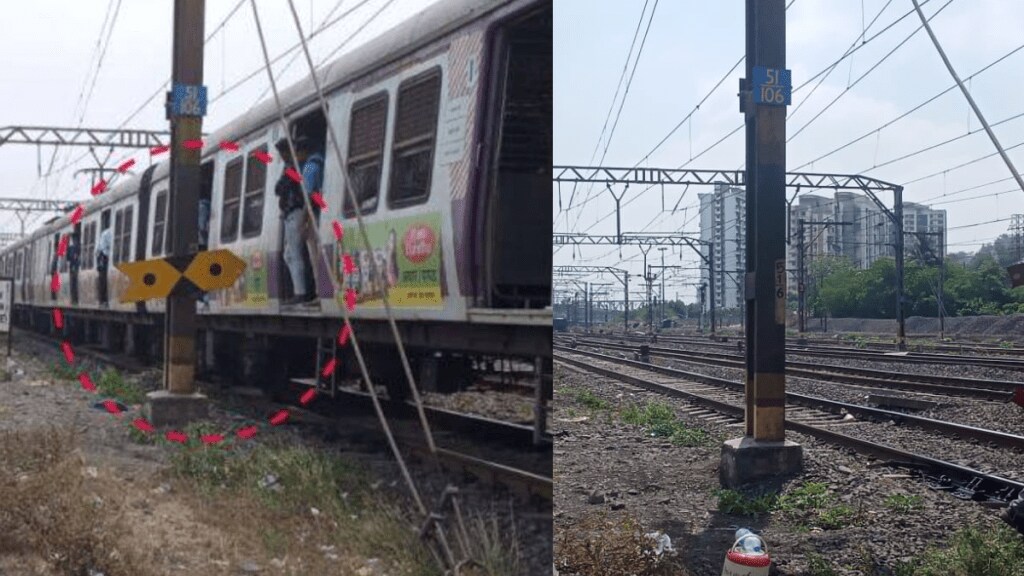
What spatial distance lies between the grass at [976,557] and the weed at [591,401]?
0.76 metres

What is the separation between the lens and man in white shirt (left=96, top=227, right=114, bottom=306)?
15.3 metres

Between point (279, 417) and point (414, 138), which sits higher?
point (414, 138)

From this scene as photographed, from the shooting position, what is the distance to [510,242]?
443 cm

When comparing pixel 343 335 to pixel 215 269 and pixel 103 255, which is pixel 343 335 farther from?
pixel 103 255

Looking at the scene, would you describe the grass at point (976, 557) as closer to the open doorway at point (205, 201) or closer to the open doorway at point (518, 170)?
the open doorway at point (518, 170)

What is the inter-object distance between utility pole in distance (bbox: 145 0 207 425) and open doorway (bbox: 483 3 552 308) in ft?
15.1

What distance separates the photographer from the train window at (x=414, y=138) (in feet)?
16.9

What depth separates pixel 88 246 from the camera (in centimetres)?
1723

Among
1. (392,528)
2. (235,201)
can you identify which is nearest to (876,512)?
(392,528)

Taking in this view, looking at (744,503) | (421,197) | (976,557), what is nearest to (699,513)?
(744,503)

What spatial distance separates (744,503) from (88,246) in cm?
1664

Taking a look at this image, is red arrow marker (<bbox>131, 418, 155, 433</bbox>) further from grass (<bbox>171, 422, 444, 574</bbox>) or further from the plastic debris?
the plastic debris

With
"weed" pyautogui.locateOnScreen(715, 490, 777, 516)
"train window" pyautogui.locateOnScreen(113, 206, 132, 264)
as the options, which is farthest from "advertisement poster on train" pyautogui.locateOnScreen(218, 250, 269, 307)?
"weed" pyautogui.locateOnScreen(715, 490, 777, 516)

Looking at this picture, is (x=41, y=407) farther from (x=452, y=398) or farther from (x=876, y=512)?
(x=876, y=512)
